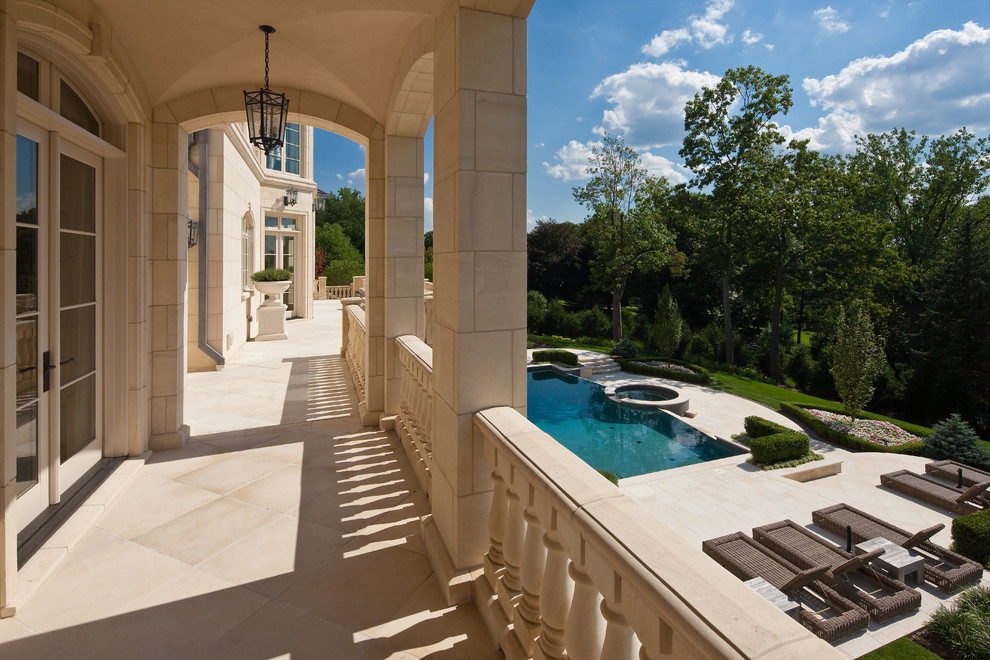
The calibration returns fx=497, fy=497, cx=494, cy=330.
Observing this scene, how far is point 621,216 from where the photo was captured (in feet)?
87.9

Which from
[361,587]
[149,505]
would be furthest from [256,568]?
[149,505]

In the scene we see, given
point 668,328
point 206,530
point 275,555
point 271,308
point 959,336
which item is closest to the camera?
point 275,555

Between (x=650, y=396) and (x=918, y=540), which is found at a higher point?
(x=650, y=396)

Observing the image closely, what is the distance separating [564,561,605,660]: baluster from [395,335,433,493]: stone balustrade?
2.14 m

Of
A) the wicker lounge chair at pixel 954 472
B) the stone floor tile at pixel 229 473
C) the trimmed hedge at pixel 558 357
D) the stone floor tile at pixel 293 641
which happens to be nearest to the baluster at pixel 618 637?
the stone floor tile at pixel 293 641

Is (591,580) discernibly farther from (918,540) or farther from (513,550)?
(918,540)

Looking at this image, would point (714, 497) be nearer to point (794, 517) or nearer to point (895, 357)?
point (794, 517)

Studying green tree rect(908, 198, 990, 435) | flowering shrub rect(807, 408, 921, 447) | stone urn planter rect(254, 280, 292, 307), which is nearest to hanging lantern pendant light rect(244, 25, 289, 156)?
stone urn planter rect(254, 280, 292, 307)

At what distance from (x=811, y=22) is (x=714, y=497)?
10050 millimetres

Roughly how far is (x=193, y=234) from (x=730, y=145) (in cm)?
2234

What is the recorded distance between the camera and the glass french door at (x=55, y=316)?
3.24m

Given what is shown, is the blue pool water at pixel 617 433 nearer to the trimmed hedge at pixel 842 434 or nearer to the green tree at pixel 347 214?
the trimmed hedge at pixel 842 434

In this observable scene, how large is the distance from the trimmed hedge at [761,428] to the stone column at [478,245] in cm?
1091

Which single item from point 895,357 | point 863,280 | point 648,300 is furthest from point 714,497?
point 648,300
